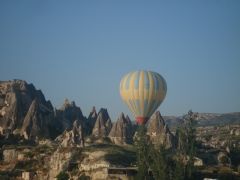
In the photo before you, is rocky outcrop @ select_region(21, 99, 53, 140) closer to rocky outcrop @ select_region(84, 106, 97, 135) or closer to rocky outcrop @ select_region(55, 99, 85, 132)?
rocky outcrop @ select_region(55, 99, 85, 132)

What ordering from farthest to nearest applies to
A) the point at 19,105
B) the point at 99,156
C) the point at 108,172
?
1. the point at 19,105
2. the point at 99,156
3. the point at 108,172

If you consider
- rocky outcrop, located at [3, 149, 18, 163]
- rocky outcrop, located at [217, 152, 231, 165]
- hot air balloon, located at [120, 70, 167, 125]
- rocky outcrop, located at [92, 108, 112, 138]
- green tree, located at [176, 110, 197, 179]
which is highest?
hot air balloon, located at [120, 70, 167, 125]

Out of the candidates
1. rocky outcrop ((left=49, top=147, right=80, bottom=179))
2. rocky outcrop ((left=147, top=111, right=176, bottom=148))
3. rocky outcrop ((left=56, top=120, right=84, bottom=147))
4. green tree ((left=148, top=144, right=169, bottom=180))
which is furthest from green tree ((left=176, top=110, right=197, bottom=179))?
rocky outcrop ((left=147, top=111, right=176, bottom=148))

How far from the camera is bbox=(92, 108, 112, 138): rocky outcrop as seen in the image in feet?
340

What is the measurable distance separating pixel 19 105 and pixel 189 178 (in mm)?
53485

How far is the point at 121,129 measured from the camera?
99375 mm

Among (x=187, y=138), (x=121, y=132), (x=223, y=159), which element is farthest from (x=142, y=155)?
(x=121, y=132)

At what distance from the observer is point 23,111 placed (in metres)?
110

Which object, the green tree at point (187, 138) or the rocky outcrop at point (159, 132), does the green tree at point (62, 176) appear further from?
the rocky outcrop at point (159, 132)

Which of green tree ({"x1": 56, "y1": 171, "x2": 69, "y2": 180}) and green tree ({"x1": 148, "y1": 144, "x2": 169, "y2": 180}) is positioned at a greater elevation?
green tree ({"x1": 148, "y1": 144, "x2": 169, "y2": 180})

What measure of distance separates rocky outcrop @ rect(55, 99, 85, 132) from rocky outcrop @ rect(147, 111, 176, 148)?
17.5 m

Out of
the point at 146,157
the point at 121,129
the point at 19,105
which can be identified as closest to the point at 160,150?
the point at 146,157

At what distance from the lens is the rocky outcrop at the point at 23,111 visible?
103812mm

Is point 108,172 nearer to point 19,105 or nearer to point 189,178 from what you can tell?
point 189,178
